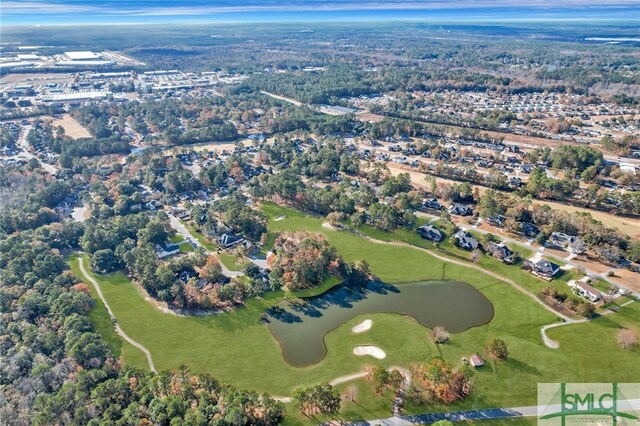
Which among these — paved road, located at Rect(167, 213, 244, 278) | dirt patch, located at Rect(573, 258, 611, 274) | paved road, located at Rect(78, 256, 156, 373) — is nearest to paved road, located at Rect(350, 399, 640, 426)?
dirt patch, located at Rect(573, 258, 611, 274)

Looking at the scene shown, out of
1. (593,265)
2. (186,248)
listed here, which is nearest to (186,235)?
(186,248)

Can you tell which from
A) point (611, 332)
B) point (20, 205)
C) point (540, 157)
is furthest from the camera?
point (540, 157)

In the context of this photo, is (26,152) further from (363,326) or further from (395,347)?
(395,347)

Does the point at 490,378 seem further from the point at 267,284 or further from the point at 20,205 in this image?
the point at 20,205

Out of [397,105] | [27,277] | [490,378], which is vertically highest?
[397,105]

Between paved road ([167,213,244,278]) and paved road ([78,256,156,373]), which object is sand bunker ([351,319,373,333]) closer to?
paved road ([167,213,244,278])

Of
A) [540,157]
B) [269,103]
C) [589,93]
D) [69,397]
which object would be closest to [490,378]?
[69,397]
